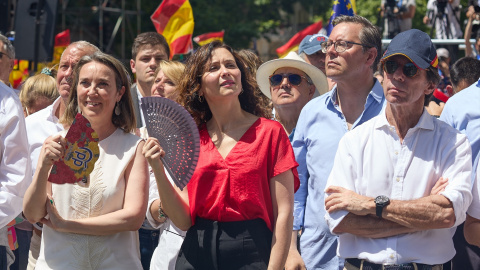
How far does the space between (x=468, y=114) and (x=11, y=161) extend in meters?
2.61

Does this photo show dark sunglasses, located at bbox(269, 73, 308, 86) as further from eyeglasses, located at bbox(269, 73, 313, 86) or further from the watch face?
the watch face

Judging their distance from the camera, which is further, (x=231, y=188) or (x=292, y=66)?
(x=292, y=66)

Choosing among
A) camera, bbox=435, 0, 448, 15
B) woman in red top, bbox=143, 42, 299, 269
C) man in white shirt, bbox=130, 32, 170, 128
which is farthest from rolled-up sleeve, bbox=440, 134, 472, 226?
camera, bbox=435, 0, 448, 15

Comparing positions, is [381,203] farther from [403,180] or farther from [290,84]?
[290,84]

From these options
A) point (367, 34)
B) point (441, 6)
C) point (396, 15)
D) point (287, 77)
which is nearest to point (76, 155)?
point (367, 34)

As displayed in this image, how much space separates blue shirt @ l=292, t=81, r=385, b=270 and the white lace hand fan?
1.04 meters

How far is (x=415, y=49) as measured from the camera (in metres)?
3.73

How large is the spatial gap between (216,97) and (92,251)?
1.03 m

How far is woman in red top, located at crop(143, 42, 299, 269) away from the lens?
148 inches

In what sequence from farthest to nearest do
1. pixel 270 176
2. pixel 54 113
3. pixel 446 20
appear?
1. pixel 446 20
2. pixel 54 113
3. pixel 270 176

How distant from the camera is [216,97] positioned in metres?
4.01

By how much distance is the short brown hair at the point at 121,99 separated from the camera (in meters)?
4.32

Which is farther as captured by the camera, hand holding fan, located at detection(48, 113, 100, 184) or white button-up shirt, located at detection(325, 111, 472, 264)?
hand holding fan, located at detection(48, 113, 100, 184)

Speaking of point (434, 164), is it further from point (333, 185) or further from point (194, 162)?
point (194, 162)
